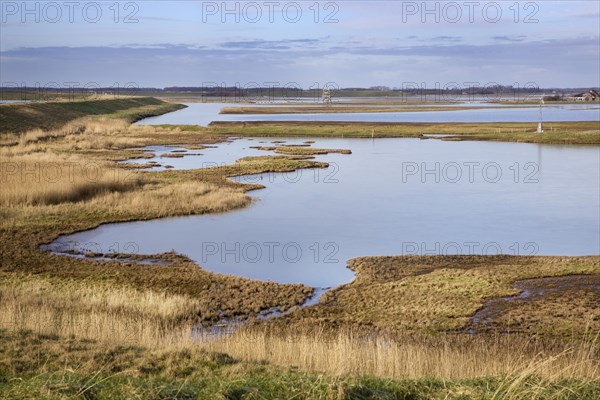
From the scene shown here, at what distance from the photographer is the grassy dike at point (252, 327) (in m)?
7.11

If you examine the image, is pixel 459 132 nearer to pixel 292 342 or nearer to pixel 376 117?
pixel 376 117

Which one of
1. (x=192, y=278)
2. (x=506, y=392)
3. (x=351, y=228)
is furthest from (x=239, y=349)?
(x=351, y=228)

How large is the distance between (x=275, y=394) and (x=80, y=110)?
8186 cm

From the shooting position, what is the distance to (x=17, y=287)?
54.1 ft

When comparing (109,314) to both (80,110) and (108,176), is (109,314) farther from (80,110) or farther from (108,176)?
(80,110)

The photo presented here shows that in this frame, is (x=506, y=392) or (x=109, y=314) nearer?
(x=506, y=392)

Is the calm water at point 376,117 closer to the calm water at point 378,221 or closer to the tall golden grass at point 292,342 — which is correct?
the calm water at point 378,221

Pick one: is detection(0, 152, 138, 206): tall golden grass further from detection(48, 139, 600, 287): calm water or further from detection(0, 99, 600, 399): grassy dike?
detection(48, 139, 600, 287): calm water

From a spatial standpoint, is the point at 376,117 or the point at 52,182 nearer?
the point at 52,182

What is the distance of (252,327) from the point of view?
46.5ft

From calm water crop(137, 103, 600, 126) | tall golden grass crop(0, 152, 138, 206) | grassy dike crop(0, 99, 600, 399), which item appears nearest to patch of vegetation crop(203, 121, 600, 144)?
calm water crop(137, 103, 600, 126)

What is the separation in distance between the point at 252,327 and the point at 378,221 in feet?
43.1

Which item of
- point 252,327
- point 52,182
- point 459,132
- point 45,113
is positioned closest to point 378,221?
point 252,327

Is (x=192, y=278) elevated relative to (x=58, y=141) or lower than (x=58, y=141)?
lower
